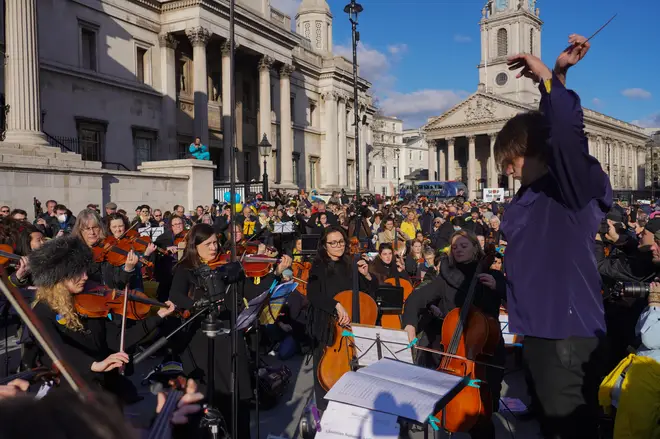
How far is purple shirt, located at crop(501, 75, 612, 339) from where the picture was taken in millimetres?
2279

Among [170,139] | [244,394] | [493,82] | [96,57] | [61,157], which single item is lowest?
[244,394]

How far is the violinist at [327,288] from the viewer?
449 cm

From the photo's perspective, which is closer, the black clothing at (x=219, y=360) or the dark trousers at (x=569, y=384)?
the dark trousers at (x=569, y=384)

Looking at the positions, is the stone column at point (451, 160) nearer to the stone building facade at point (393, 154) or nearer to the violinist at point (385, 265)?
the stone building facade at point (393, 154)

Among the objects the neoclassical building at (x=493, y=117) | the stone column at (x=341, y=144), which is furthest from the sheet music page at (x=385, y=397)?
the neoclassical building at (x=493, y=117)

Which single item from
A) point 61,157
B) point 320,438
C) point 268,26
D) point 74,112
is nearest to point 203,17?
point 268,26

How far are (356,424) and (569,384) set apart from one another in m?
1.14

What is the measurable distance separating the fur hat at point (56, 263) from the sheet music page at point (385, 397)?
2233mm

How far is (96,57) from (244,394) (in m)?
25.1

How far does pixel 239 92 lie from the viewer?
3409 cm

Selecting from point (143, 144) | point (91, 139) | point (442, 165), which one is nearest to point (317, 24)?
point (143, 144)

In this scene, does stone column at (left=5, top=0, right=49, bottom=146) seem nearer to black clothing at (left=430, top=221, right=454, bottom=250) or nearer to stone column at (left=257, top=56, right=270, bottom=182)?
black clothing at (left=430, top=221, right=454, bottom=250)

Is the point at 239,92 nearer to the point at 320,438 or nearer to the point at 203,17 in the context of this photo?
the point at 203,17

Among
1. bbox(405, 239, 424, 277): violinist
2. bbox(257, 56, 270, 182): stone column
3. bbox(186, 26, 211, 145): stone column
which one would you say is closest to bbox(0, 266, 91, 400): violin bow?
bbox(405, 239, 424, 277): violinist
